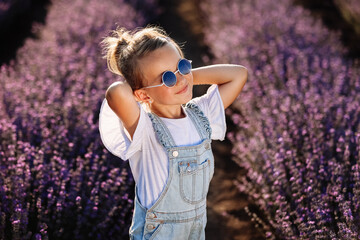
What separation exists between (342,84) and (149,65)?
9.09 ft

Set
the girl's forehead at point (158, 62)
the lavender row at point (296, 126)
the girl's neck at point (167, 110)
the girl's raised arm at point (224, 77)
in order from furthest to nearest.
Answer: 1. the lavender row at point (296, 126)
2. the girl's raised arm at point (224, 77)
3. the girl's neck at point (167, 110)
4. the girl's forehead at point (158, 62)

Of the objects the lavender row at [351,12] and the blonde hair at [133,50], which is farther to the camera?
the lavender row at [351,12]

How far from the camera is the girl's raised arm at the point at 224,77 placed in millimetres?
1895

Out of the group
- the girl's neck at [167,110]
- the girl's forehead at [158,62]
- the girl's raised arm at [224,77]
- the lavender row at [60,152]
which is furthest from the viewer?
the lavender row at [60,152]

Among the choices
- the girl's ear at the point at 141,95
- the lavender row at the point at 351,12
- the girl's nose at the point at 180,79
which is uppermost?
the girl's nose at the point at 180,79

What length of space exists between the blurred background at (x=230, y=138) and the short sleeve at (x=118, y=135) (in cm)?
68

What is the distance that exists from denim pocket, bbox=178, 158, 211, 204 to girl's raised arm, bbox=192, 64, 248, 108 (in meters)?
0.35

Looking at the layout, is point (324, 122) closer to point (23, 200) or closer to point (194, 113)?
point (194, 113)

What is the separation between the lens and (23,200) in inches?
91.5

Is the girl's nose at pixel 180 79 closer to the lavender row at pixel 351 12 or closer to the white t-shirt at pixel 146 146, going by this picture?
the white t-shirt at pixel 146 146

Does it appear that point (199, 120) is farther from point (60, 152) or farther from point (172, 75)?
point (60, 152)

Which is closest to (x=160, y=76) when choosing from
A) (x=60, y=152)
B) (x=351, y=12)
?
(x=60, y=152)

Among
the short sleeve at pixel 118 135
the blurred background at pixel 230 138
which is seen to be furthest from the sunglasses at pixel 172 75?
the blurred background at pixel 230 138

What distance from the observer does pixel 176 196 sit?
5.57 ft
